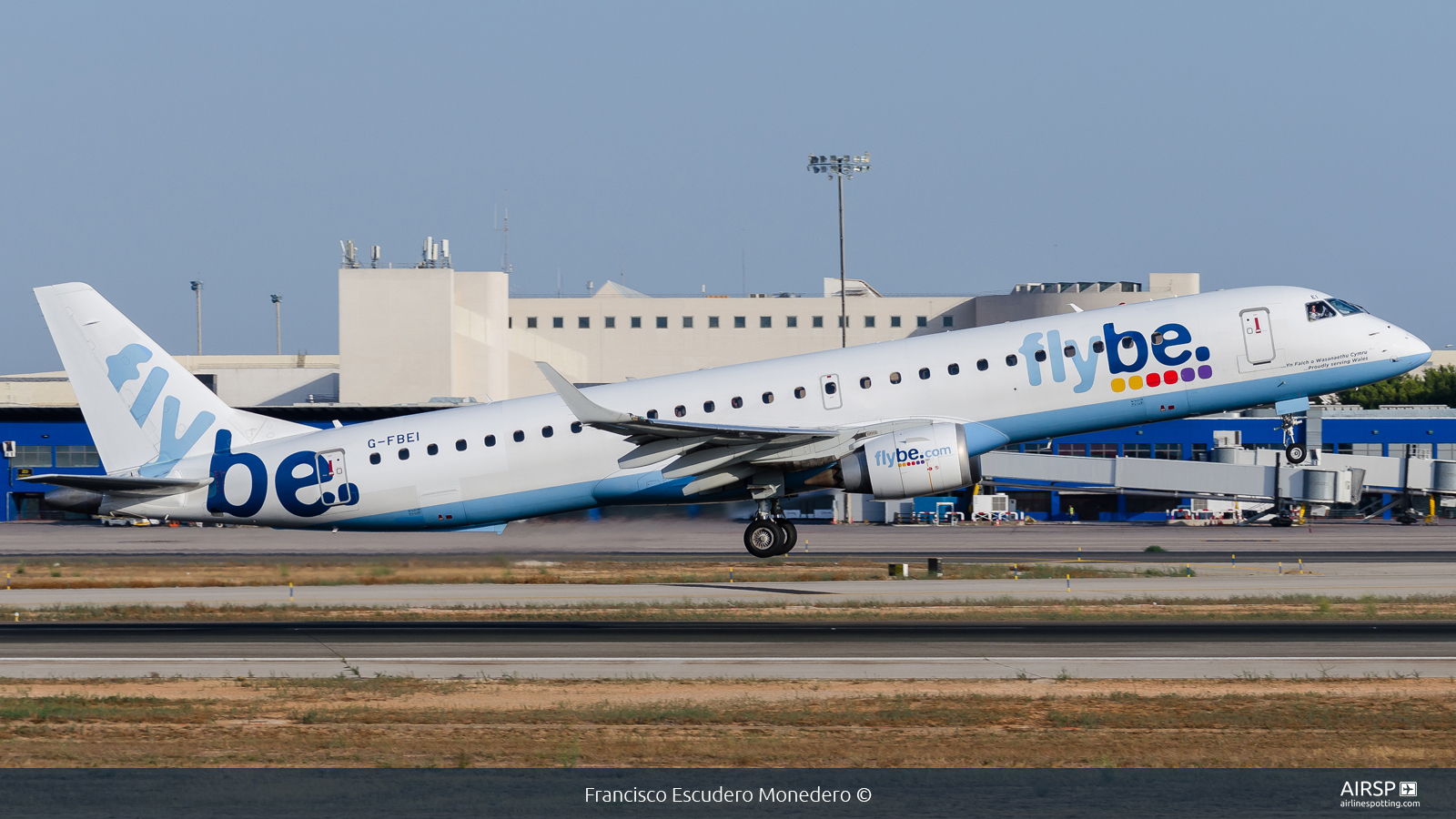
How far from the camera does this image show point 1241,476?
75000 millimetres

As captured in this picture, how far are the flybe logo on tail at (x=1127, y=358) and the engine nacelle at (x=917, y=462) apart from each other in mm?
2488

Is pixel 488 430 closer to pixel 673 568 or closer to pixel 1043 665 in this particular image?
pixel 673 568

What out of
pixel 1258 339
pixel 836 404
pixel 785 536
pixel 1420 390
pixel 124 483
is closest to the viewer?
pixel 1258 339

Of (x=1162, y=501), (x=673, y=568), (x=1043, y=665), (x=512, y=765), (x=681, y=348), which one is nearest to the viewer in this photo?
(x=512, y=765)

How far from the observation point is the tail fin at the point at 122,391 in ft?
119

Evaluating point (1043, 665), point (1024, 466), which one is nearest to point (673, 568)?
point (1043, 665)

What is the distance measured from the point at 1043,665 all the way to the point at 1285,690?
3.61 m

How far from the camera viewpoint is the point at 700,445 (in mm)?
33938

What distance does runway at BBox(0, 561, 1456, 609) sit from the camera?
31.3 m

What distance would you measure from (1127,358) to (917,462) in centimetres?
554

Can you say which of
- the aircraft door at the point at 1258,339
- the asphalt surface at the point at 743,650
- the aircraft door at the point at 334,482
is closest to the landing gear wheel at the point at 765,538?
the asphalt surface at the point at 743,650

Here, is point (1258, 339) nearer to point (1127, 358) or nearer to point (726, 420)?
point (1127, 358)

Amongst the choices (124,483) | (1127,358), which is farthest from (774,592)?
(124,483)

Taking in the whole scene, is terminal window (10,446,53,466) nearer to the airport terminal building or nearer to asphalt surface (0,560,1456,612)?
the airport terminal building
